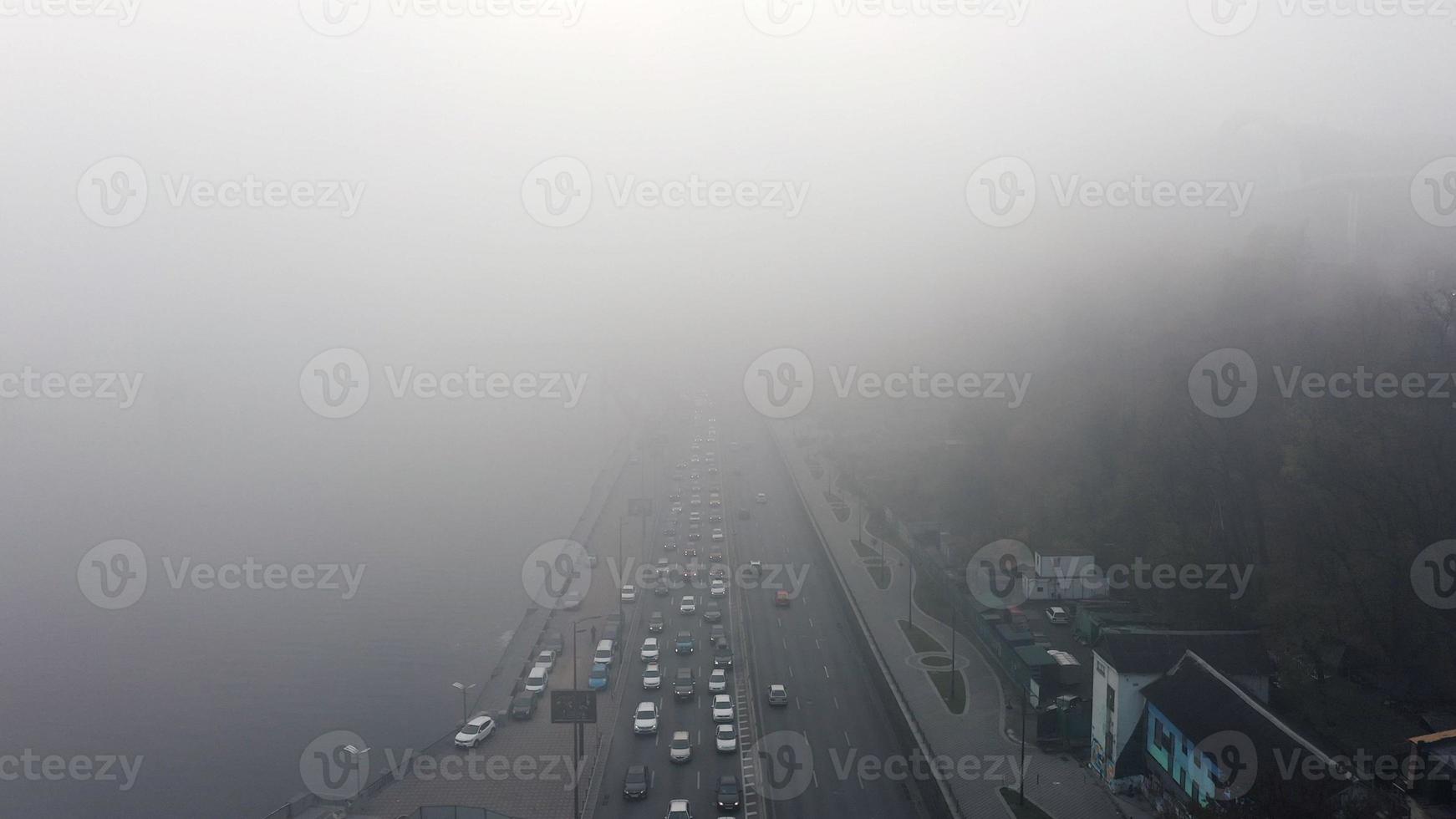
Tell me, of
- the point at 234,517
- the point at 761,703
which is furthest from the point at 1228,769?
the point at 234,517

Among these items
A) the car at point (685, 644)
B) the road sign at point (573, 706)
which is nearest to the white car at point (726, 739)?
the road sign at point (573, 706)

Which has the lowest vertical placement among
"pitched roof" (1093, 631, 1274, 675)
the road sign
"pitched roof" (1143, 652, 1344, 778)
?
the road sign

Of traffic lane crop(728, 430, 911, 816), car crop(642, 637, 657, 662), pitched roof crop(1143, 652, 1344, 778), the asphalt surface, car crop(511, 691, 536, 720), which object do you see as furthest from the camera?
car crop(642, 637, 657, 662)

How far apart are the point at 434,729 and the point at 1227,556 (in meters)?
10.4

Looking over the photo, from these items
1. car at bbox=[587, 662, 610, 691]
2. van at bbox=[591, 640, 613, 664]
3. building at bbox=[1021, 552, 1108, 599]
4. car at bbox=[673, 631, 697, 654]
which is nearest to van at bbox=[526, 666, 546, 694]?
car at bbox=[587, 662, 610, 691]

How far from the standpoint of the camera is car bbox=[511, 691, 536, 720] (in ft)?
29.6

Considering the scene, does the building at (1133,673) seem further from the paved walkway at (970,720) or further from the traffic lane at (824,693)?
the traffic lane at (824,693)

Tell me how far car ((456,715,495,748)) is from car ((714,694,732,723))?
2.22 m

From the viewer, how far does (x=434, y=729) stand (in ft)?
33.9

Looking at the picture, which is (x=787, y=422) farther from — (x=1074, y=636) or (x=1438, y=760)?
(x=1438, y=760)

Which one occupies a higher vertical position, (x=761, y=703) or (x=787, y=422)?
(x=787, y=422)

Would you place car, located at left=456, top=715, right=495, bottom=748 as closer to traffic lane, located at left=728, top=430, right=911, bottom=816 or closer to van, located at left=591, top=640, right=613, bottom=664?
van, located at left=591, top=640, right=613, bottom=664

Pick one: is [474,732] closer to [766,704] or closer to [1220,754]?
[766,704]

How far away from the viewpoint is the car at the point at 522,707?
29.6 ft
